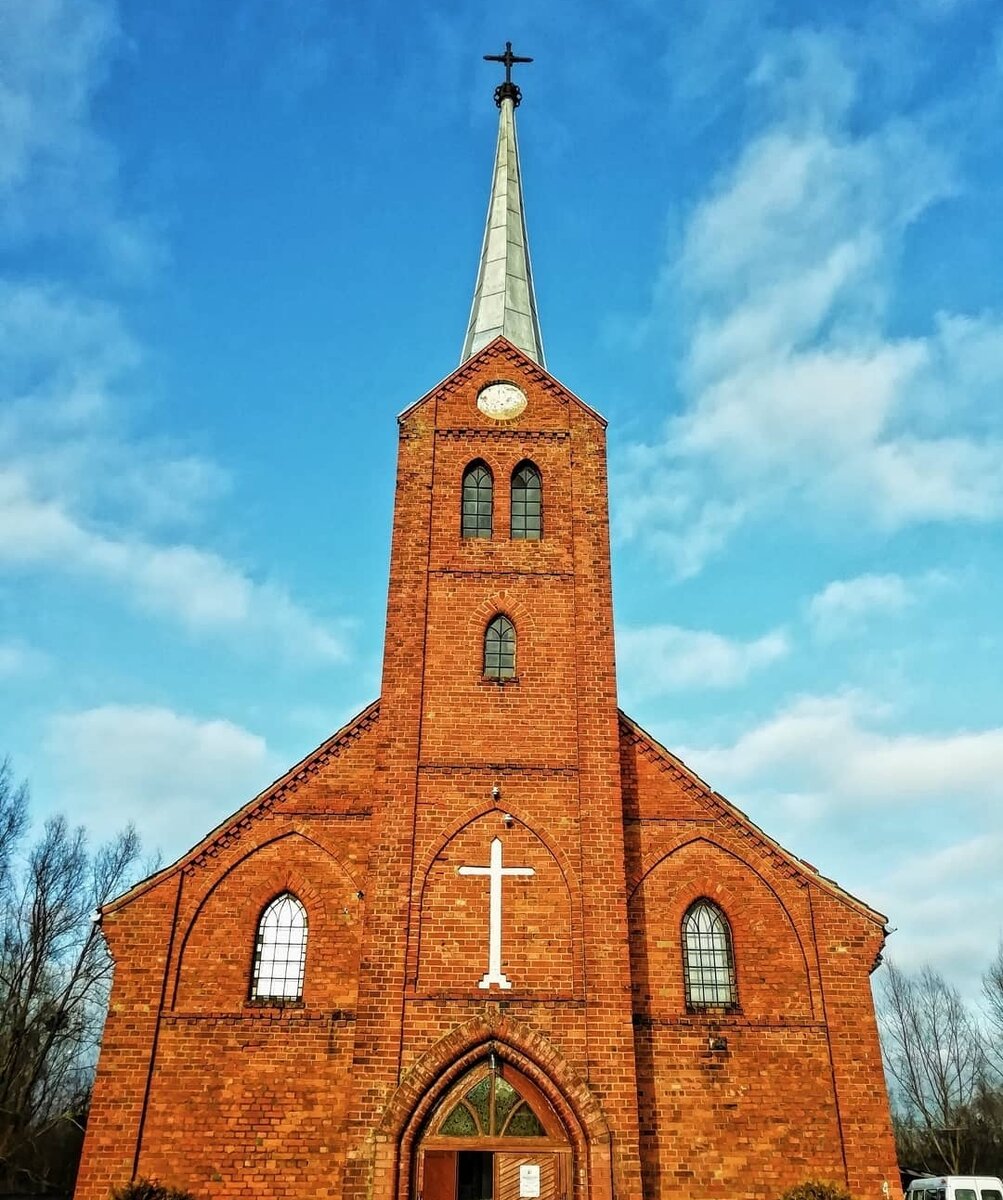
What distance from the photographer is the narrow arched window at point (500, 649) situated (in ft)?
59.9

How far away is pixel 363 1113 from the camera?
14570mm

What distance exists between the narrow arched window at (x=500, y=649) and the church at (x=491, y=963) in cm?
4

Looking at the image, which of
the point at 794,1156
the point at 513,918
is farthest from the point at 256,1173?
the point at 794,1156

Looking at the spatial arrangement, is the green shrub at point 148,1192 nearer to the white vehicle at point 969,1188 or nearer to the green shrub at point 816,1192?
the green shrub at point 816,1192

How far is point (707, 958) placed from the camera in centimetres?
1720

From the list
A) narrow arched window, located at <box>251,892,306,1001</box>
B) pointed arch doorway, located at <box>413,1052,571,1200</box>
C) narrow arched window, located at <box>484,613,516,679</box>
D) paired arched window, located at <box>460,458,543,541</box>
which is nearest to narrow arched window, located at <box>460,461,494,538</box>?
paired arched window, located at <box>460,458,543,541</box>

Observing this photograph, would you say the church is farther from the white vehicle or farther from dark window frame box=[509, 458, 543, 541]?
the white vehicle

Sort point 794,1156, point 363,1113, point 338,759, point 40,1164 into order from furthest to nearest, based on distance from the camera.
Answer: point 40,1164
point 338,759
point 794,1156
point 363,1113

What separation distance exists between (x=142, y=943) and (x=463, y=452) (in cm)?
1052

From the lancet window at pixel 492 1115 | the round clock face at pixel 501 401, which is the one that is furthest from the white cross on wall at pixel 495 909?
the round clock face at pixel 501 401

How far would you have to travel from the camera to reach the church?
15.1 meters

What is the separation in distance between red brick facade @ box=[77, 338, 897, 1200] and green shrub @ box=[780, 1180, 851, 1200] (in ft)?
1.18

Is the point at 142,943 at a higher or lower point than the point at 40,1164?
higher

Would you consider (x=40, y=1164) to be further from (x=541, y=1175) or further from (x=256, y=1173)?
(x=541, y=1175)
